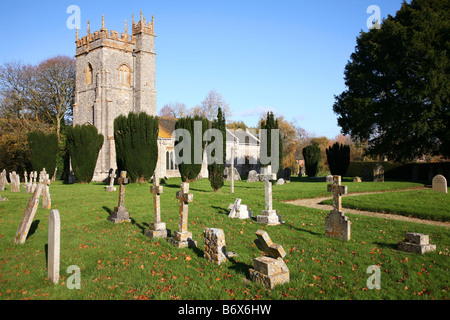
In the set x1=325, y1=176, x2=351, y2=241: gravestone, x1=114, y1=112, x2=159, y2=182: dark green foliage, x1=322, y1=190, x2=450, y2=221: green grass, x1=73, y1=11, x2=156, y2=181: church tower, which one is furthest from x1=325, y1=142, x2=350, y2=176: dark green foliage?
x1=325, y1=176, x2=351, y2=241: gravestone

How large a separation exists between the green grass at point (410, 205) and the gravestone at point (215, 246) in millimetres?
8222

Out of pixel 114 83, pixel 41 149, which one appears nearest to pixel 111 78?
pixel 114 83

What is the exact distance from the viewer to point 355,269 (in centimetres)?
576

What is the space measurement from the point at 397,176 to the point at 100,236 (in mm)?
30918

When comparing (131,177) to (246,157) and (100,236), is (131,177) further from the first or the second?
(246,157)

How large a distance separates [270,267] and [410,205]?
31.8ft

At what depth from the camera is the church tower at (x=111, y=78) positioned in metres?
32.7

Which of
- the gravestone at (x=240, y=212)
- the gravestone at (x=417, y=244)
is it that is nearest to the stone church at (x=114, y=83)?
the gravestone at (x=240, y=212)

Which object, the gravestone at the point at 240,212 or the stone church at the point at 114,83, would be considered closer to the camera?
the gravestone at the point at 240,212

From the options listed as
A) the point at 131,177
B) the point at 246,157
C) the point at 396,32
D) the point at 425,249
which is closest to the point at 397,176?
the point at 396,32

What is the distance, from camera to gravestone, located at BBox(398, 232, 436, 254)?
6621 mm

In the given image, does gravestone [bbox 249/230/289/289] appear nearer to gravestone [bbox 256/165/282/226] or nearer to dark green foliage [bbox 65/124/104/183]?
gravestone [bbox 256/165/282/226]

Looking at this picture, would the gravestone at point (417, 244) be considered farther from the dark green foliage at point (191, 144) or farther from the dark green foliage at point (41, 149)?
the dark green foliage at point (41, 149)

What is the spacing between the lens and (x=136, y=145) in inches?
886
